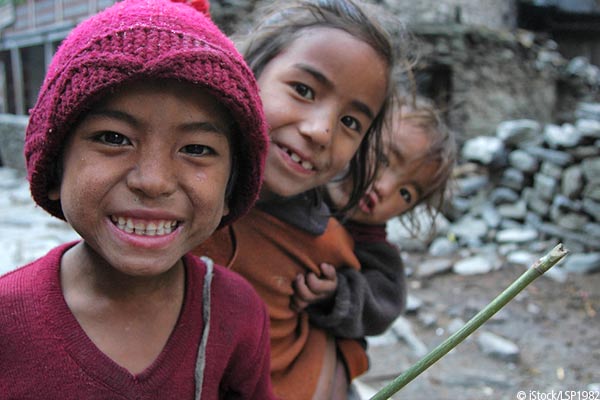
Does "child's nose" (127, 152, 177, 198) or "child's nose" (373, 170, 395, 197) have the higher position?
"child's nose" (127, 152, 177, 198)

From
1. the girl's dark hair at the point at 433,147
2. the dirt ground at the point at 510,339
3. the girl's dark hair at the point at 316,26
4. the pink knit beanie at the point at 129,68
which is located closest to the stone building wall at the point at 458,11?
the dirt ground at the point at 510,339

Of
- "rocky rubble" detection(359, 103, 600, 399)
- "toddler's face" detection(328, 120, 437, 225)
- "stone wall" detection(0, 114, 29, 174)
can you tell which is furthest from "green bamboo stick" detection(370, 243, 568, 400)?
"stone wall" detection(0, 114, 29, 174)

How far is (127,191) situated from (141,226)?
64 millimetres

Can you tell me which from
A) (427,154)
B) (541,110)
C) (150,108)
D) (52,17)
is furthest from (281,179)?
(541,110)

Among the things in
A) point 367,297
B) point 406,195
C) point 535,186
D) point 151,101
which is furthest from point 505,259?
point 151,101

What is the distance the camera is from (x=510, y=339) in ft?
13.2

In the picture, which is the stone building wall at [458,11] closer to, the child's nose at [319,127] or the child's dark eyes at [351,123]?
the child's dark eyes at [351,123]

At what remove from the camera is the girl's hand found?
142 cm

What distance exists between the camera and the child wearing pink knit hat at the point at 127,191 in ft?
2.56

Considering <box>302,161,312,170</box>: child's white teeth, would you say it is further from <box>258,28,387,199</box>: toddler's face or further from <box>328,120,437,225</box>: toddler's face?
<box>328,120,437,225</box>: toddler's face

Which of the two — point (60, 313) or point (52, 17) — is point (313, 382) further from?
point (52, 17)

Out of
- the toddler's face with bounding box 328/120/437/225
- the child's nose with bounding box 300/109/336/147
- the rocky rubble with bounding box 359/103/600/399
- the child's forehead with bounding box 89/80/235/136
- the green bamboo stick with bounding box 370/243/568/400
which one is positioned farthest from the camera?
the rocky rubble with bounding box 359/103/600/399

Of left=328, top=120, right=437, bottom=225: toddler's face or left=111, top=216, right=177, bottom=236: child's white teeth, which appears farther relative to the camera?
left=328, top=120, right=437, bottom=225: toddler's face

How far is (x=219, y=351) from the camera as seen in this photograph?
3.20ft
